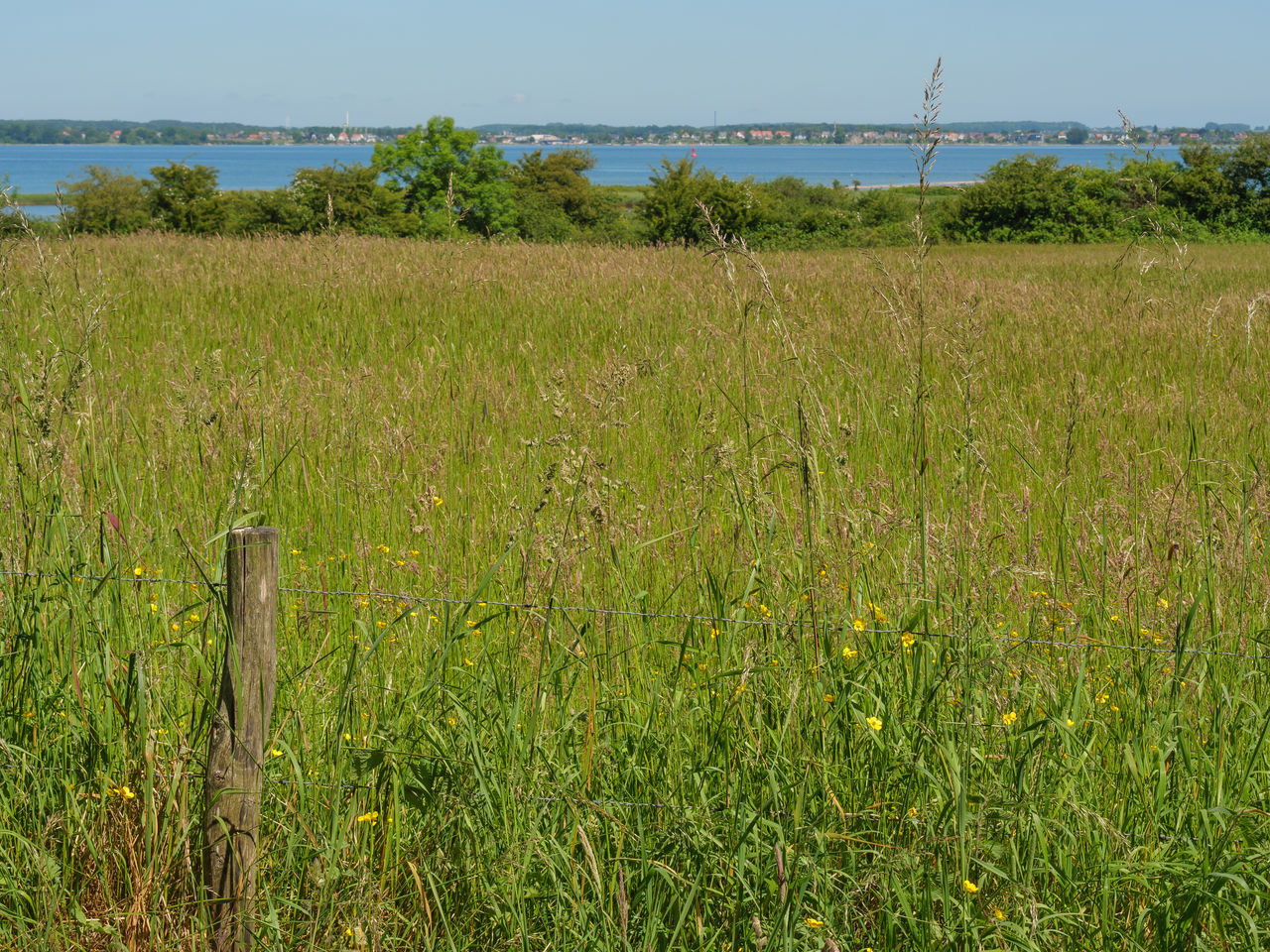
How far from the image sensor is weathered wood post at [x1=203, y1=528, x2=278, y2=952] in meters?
1.69

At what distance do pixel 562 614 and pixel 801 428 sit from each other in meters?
0.77

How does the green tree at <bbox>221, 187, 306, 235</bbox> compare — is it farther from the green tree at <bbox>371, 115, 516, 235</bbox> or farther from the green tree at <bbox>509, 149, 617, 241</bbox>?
the green tree at <bbox>509, 149, 617, 241</bbox>

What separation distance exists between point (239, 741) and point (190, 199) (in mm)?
26630

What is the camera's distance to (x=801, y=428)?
2.33 m

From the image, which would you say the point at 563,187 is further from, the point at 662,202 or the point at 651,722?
the point at 651,722

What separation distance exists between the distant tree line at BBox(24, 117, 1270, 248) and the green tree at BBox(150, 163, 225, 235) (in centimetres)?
4

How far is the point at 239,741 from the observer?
1677 millimetres

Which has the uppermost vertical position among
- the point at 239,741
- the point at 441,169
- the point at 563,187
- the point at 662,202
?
the point at 441,169

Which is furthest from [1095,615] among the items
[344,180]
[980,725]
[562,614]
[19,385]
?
[344,180]

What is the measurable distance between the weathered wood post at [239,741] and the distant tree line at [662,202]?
2033 centimetres

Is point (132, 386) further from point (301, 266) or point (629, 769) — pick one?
point (629, 769)

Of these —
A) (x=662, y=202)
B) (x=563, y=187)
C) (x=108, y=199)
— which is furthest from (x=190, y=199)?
(x=563, y=187)

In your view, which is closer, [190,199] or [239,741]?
[239,741]

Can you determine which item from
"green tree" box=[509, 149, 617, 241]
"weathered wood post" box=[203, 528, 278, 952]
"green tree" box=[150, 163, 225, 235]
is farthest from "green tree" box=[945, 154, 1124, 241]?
"weathered wood post" box=[203, 528, 278, 952]
